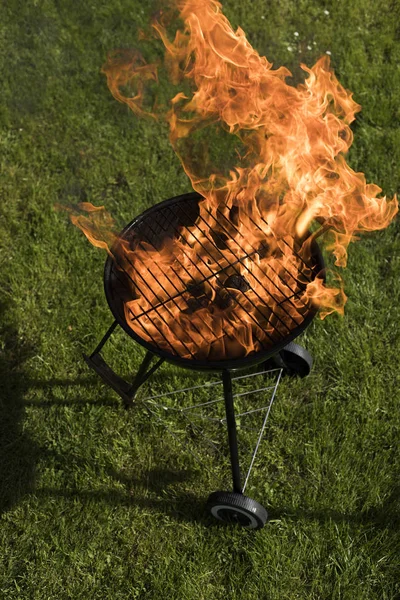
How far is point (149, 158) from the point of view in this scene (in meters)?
4.98

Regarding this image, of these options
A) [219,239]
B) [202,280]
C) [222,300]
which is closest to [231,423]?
[222,300]

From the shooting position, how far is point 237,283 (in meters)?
2.95

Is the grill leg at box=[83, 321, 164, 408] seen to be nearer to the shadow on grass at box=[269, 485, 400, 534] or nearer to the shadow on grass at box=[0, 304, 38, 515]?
the shadow on grass at box=[0, 304, 38, 515]

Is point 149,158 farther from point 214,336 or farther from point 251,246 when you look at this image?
point 214,336

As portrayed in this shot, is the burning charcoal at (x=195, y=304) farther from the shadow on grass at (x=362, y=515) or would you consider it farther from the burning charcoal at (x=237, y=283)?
the shadow on grass at (x=362, y=515)

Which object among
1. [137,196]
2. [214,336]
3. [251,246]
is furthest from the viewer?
[137,196]

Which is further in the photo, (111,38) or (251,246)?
(111,38)

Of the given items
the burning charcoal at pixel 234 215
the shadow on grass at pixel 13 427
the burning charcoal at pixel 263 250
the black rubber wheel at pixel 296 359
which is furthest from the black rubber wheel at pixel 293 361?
the shadow on grass at pixel 13 427

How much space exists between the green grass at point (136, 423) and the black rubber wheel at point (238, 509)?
0.38 ft

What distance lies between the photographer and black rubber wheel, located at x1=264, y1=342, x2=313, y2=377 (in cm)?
368

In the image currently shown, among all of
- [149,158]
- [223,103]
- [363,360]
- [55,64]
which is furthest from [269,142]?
[55,64]

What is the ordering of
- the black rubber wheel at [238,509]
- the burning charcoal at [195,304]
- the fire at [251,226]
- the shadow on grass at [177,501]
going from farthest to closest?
the shadow on grass at [177,501]
the black rubber wheel at [238,509]
the burning charcoal at [195,304]
the fire at [251,226]

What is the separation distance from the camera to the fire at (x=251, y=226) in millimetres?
2836

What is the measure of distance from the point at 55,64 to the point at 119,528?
4013mm
